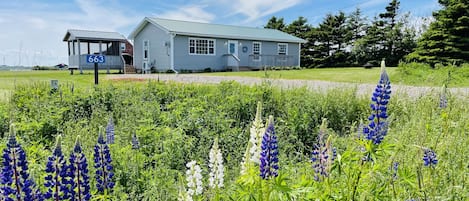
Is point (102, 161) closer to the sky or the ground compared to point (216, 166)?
closer to the ground

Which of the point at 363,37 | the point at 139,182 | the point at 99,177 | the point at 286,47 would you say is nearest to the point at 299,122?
the point at 139,182

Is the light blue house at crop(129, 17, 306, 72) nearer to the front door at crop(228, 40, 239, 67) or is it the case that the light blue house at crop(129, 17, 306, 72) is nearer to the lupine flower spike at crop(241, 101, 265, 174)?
the front door at crop(228, 40, 239, 67)

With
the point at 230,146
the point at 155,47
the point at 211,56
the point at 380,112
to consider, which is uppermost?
the point at 155,47

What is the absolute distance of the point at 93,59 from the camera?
880 cm

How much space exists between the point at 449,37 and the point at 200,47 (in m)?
14.3

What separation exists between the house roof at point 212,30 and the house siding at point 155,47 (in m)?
0.43

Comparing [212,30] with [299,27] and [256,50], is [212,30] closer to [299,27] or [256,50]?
[256,50]

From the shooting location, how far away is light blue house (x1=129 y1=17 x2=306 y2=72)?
22531 mm

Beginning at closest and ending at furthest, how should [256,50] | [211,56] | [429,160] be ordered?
[429,160] → [211,56] → [256,50]

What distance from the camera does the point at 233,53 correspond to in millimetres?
25359

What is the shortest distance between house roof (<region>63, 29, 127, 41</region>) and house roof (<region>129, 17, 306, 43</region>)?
3.57 feet

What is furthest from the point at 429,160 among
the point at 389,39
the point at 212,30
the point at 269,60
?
the point at 389,39

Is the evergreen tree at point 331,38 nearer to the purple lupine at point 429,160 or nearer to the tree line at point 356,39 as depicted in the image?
the tree line at point 356,39

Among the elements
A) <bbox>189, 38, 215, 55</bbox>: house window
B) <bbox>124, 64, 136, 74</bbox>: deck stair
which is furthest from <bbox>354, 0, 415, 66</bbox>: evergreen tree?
<bbox>124, 64, 136, 74</bbox>: deck stair
